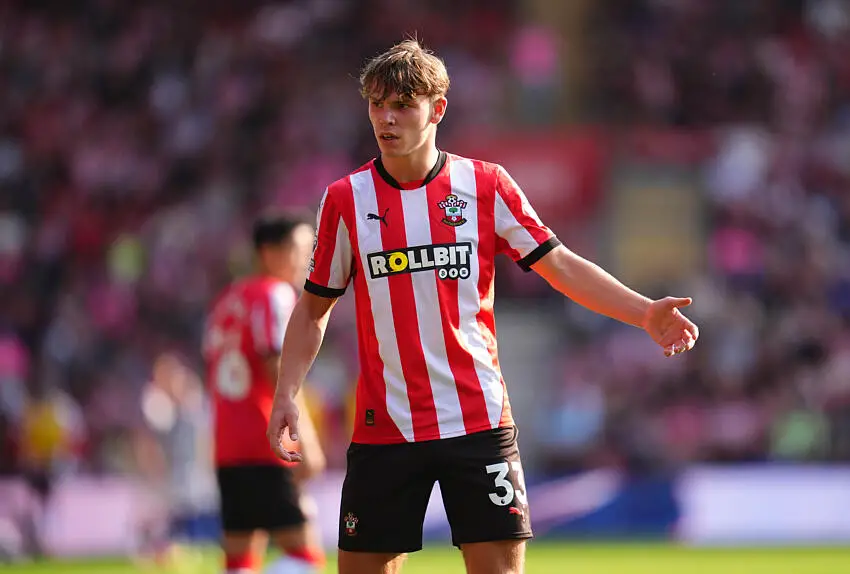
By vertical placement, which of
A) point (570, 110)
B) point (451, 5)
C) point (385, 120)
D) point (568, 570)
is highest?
point (451, 5)

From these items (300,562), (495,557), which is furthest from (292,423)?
(300,562)

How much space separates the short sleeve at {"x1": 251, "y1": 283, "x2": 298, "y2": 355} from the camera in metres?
Result: 6.66

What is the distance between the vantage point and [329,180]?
18.5 metres

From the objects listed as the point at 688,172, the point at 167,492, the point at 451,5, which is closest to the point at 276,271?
the point at 167,492

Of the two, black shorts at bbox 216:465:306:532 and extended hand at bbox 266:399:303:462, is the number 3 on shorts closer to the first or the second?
extended hand at bbox 266:399:303:462

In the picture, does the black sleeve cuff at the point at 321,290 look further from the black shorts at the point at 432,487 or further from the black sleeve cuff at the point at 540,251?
the black sleeve cuff at the point at 540,251

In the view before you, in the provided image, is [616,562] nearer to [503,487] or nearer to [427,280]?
[503,487]

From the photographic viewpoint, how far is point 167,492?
1330 cm

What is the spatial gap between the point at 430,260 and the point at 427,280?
69 millimetres

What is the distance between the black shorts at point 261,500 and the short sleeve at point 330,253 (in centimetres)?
225

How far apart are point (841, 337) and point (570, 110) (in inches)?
216

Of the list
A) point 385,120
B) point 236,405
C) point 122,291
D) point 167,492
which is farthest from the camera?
point 122,291

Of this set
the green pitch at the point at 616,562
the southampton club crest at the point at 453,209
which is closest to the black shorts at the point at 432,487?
the southampton club crest at the point at 453,209

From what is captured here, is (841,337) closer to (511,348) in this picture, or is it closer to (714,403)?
(714,403)
